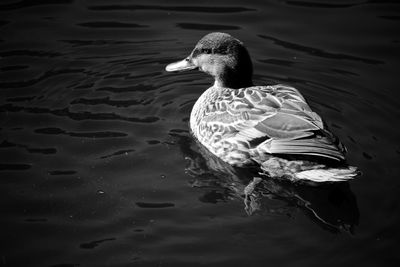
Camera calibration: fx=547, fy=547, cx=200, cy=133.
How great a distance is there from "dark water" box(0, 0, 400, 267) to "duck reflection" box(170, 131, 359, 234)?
2cm

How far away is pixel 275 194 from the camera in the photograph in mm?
6480

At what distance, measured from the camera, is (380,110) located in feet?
26.2

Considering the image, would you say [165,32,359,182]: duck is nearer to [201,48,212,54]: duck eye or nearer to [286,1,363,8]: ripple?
[201,48,212,54]: duck eye

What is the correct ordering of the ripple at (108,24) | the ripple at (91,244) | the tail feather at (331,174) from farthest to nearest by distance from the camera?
the ripple at (108,24)
the tail feather at (331,174)
the ripple at (91,244)

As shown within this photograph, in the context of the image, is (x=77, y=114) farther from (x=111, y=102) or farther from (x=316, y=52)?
(x=316, y=52)

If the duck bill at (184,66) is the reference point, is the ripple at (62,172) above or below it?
below

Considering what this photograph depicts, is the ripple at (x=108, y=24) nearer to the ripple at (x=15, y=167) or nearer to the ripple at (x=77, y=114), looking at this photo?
the ripple at (x=77, y=114)

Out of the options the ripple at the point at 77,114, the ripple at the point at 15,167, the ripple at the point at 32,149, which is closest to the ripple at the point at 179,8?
the ripple at the point at 77,114

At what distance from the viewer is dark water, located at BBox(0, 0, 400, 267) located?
568 cm

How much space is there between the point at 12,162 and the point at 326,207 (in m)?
3.87

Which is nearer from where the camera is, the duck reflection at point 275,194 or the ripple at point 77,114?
the duck reflection at point 275,194

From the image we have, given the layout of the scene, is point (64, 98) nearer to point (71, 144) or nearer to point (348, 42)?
point (71, 144)

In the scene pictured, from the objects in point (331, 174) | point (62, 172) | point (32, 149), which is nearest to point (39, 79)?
point (32, 149)

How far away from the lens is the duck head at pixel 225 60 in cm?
763
